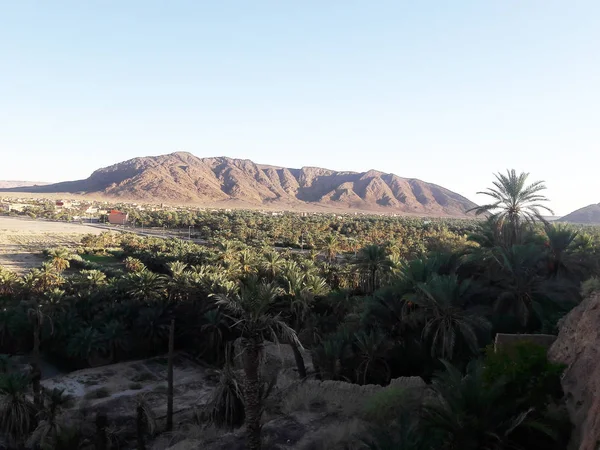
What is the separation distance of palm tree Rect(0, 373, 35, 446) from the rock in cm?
1580

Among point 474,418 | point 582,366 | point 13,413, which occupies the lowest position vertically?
point 13,413

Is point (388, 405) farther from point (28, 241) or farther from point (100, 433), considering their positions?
point (28, 241)

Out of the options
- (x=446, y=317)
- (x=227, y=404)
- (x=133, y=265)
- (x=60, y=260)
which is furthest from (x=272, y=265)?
(x=60, y=260)

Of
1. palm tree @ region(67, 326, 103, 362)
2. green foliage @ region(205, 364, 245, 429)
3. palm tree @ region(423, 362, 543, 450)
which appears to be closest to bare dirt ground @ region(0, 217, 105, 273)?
palm tree @ region(67, 326, 103, 362)

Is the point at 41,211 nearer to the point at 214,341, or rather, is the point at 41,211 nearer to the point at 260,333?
the point at 214,341

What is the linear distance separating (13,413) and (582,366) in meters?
16.5

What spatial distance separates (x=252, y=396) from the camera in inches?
445

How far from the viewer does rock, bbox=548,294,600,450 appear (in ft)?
25.4

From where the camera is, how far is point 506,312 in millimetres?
17172

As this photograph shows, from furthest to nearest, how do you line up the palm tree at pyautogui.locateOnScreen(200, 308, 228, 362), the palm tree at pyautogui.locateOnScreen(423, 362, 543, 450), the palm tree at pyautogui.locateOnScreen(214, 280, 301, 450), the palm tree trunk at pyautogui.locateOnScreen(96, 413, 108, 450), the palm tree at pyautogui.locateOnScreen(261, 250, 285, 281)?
1. the palm tree at pyautogui.locateOnScreen(261, 250, 285, 281)
2. the palm tree at pyautogui.locateOnScreen(200, 308, 228, 362)
3. the palm tree trunk at pyautogui.locateOnScreen(96, 413, 108, 450)
4. the palm tree at pyautogui.locateOnScreen(214, 280, 301, 450)
5. the palm tree at pyautogui.locateOnScreen(423, 362, 543, 450)

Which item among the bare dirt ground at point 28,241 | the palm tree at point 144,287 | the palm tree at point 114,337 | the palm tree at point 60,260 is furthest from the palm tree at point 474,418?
the bare dirt ground at point 28,241

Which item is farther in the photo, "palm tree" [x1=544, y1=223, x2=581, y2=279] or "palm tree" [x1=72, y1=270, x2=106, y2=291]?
"palm tree" [x1=72, y1=270, x2=106, y2=291]

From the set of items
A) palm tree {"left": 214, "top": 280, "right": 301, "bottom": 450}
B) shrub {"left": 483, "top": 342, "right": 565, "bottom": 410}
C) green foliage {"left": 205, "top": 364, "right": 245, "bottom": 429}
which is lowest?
green foliage {"left": 205, "top": 364, "right": 245, "bottom": 429}

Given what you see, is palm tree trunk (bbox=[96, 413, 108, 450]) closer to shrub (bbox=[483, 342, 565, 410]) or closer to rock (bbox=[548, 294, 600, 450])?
shrub (bbox=[483, 342, 565, 410])
